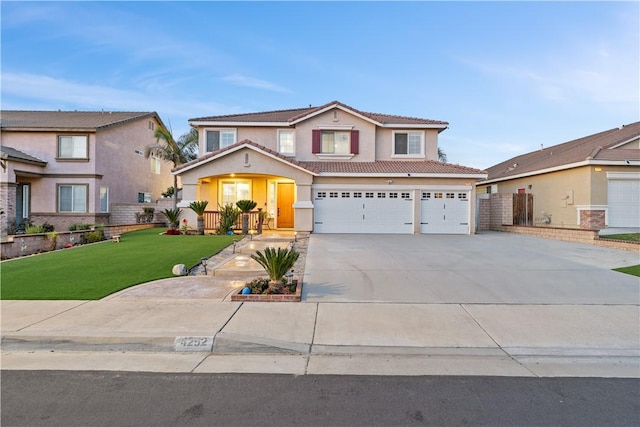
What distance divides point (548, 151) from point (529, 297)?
81.9ft

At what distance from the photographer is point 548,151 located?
90.0ft

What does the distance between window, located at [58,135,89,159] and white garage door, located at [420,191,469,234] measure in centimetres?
2026

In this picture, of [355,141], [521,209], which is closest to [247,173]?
[355,141]

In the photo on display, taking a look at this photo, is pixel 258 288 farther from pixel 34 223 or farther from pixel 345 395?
pixel 34 223

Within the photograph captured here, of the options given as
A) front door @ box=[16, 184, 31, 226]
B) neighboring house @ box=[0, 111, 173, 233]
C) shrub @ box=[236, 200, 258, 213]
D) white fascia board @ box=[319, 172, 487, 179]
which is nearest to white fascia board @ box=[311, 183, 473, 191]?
white fascia board @ box=[319, 172, 487, 179]

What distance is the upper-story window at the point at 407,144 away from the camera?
846 inches

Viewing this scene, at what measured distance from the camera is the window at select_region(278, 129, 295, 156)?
21219mm

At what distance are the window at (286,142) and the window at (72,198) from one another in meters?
12.1

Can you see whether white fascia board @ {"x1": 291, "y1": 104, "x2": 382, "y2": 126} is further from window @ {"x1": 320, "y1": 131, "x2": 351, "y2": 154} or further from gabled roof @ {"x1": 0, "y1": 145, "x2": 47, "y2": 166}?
gabled roof @ {"x1": 0, "y1": 145, "x2": 47, "y2": 166}

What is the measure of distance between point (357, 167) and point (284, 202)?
16.4ft

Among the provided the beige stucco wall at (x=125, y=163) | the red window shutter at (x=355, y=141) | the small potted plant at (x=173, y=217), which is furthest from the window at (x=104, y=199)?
the red window shutter at (x=355, y=141)

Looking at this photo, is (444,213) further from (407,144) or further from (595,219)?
(595,219)

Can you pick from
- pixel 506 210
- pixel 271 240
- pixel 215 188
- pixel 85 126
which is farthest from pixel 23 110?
pixel 506 210

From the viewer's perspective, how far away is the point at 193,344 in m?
5.07
